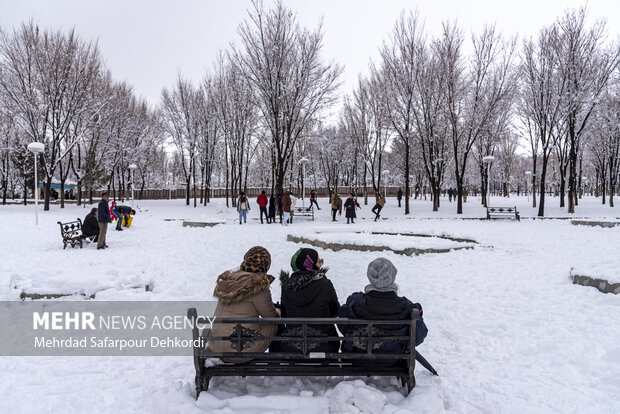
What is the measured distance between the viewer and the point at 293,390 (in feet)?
11.3

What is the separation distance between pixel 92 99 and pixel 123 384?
88.3ft

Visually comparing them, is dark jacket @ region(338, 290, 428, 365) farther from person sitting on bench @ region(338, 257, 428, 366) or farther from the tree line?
the tree line

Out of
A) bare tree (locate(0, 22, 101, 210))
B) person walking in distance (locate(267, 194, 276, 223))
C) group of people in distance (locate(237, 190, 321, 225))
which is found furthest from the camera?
bare tree (locate(0, 22, 101, 210))

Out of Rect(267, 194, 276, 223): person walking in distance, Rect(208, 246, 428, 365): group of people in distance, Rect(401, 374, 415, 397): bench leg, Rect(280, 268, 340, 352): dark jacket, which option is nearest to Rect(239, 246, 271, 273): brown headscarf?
Rect(208, 246, 428, 365): group of people in distance

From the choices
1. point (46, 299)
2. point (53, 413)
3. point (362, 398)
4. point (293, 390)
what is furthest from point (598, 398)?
point (46, 299)

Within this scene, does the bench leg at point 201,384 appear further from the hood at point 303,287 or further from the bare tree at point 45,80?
the bare tree at point 45,80

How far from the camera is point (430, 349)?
4.51 metres

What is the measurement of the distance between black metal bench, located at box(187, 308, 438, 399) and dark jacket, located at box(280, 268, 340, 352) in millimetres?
87

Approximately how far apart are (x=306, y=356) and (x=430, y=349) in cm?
208

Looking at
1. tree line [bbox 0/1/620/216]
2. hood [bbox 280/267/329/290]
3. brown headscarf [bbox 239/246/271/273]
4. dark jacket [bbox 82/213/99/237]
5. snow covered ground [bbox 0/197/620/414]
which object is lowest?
snow covered ground [bbox 0/197/620/414]

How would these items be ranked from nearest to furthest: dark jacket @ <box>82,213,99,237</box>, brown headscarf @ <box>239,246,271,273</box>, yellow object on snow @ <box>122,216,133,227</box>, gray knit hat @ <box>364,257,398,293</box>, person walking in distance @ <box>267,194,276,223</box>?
gray knit hat @ <box>364,257,398,293</box>, brown headscarf @ <box>239,246,271,273</box>, dark jacket @ <box>82,213,99,237</box>, yellow object on snow @ <box>122,216,133,227</box>, person walking in distance @ <box>267,194,276,223</box>

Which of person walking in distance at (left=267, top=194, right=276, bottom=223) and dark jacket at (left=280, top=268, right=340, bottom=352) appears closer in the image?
dark jacket at (left=280, top=268, right=340, bottom=352)

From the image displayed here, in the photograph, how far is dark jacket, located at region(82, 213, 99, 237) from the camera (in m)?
11.3

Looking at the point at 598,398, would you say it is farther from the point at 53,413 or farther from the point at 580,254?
the point at 580,254
